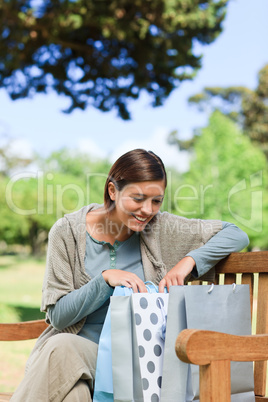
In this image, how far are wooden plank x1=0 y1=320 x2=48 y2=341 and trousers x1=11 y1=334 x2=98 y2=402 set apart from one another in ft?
2.03

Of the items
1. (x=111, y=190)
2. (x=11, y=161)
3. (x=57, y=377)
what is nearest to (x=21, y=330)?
(x=57, y=377)

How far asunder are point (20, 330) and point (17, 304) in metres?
9.90

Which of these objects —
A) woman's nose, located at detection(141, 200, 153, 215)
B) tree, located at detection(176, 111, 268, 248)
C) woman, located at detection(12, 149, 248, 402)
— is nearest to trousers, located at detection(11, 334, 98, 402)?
woman, located at detection(12, 149, 248, 402)

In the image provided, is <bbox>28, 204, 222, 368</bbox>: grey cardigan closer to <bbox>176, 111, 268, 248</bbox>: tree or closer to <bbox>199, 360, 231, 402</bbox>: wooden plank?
<bbox>199, 360, 231, 402</bbox>: wooden plank

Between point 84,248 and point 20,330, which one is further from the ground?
point 84,248

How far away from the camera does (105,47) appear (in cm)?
842

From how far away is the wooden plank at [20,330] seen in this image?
248 centimetres

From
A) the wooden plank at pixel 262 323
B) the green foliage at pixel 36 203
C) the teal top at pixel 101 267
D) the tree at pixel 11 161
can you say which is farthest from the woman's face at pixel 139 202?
the tree at pixel 11 161

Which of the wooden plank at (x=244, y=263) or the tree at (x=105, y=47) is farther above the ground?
the tree at (x=105, y=47)

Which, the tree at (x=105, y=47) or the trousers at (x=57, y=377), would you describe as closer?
the trousers at (x=57, y=377)

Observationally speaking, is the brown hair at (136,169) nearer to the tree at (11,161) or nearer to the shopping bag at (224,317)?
the shopping bag at (224,317)

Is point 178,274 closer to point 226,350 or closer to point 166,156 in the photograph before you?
point 226,350

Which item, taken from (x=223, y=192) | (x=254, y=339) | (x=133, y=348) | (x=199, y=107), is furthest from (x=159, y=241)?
(x=199, y=107)

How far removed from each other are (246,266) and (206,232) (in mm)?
245
